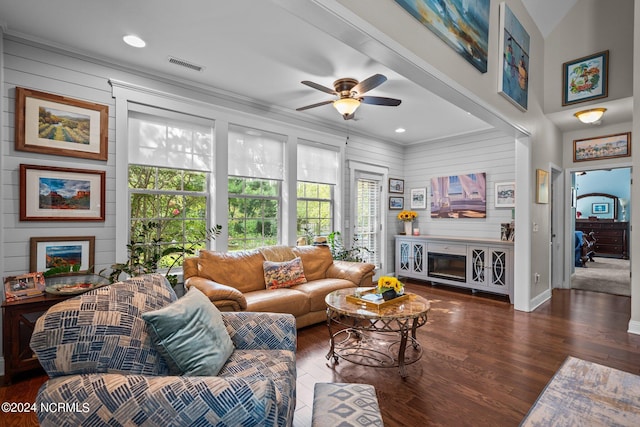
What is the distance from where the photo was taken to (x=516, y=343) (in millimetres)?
Result: 3115

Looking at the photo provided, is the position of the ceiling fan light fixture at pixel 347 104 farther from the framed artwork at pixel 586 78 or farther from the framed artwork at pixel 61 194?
the framed artwork at pixel 586 78

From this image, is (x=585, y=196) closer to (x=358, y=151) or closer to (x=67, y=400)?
(x=358, y=151)

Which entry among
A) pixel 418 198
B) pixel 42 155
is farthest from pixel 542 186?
pixel 42 155

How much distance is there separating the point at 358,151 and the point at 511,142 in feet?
8.20

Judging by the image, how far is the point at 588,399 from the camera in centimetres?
207

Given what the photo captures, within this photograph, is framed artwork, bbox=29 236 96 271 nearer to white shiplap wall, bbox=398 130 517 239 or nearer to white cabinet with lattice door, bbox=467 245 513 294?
white cabinet with lattice door, bbox=467 245 513 294

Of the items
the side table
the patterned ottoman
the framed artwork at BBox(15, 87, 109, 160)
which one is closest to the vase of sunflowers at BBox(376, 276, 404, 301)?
the patterned ottoman

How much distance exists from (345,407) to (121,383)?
3.29ft

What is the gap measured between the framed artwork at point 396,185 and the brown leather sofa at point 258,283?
8.27 ft

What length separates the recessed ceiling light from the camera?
266 cm

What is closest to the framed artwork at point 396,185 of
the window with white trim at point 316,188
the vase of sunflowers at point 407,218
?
the vase of sunflowers at point 407,218

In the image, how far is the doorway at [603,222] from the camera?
780 centimetres

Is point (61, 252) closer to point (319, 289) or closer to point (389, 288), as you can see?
point (319, 289)

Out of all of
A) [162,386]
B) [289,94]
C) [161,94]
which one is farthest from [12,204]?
[289,94]
